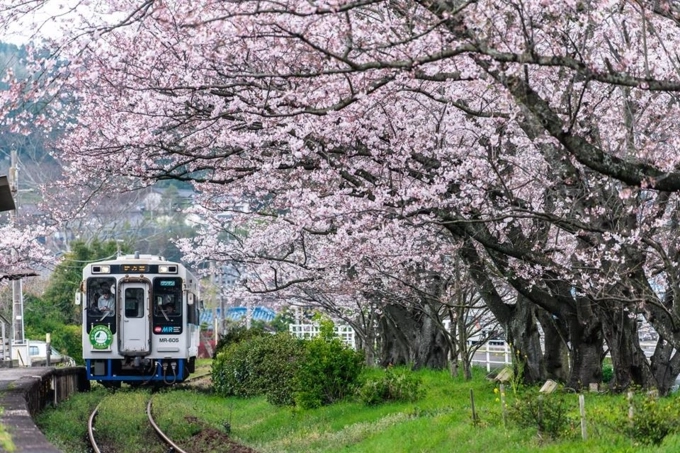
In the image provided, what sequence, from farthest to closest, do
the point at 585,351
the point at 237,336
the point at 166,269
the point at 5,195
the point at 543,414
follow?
1. the point at 237,336
2. the point at 166,269
3. the point at 585,351
4. the point at 5,195
5. the point at 543,414

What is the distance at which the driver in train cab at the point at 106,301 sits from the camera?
2200 centimetres

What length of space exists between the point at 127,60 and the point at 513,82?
235 inches

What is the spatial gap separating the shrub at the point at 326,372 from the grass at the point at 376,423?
36 centimetres

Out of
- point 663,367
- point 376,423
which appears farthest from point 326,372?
point 663,367

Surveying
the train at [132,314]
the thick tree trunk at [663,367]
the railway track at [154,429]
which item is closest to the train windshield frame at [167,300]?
the train at [132,314]

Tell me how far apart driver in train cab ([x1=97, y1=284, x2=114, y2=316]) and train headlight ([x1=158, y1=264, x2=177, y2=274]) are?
118 cm

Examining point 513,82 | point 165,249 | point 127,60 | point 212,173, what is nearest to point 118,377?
point 212,173

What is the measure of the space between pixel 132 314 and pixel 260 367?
299cm

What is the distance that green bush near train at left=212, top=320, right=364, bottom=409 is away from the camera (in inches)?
676

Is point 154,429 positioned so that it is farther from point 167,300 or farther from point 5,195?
point 167,300

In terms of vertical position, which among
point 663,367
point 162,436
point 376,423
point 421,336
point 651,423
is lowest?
point 162,436

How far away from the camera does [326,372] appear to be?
56.8 feet

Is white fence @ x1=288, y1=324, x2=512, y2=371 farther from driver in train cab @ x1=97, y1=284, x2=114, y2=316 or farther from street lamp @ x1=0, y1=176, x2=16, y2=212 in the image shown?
street lamp @ x1=0, y1=176, x2=16, y2=212

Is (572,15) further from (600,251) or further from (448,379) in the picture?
(448,379)
